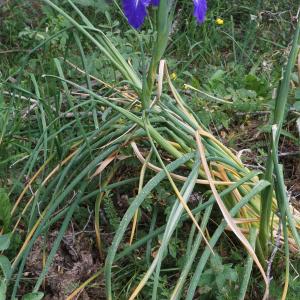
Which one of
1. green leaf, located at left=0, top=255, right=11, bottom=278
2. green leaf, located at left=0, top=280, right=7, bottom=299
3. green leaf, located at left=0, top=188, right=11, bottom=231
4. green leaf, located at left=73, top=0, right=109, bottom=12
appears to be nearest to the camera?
green leaf, located at left=0, top=280, right=7, bottom=299

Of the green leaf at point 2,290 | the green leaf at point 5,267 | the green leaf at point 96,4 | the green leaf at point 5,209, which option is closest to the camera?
the green leaf at point 2,290

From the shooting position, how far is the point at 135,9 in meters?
1.65

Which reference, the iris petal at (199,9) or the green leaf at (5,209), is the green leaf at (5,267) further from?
the iris petal at (199,9)

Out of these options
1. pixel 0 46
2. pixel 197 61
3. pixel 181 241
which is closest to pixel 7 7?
pixel 0 46

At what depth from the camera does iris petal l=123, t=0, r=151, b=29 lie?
1.65 metres

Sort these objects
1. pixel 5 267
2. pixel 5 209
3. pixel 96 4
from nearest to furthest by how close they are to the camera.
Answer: pixel 5 267
pixel 5 209
pixel 96 4

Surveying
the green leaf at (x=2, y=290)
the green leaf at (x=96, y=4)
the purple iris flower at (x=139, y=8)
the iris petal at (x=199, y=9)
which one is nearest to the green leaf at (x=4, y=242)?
the green leaf at (x=2, y=290)

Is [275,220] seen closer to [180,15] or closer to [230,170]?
[230,170]

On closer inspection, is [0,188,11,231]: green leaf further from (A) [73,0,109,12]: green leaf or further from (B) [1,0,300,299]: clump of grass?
(A) [73,0,109,12]: green leaf

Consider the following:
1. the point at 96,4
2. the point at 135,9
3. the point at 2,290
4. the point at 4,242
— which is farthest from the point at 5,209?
the point at 96,4

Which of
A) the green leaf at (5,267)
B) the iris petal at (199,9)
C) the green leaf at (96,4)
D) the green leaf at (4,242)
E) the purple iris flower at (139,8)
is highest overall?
the purple iris flower at (139,8)

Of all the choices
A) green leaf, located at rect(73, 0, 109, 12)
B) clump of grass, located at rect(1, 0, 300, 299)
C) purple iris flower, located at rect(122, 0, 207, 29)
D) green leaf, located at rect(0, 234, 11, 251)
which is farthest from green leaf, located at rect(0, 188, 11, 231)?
green leaf, located at rect(73, 0, 109, 12)

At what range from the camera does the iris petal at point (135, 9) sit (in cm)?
165

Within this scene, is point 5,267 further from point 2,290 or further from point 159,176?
point 159,176
